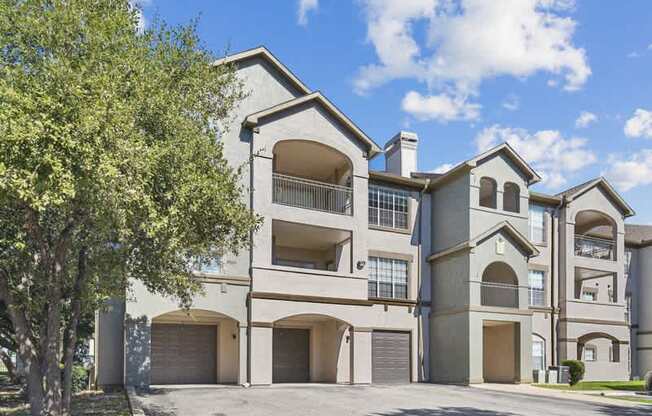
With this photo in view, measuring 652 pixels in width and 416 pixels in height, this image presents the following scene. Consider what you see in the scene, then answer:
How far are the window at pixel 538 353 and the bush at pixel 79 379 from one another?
20.8m

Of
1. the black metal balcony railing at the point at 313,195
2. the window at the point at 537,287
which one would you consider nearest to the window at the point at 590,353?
the window at the point at 537,287

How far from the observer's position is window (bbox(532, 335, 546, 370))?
2903 cm

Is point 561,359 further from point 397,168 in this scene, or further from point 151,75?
point 151,75

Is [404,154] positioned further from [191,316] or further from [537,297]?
[191,316]

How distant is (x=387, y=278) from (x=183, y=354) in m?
9.88

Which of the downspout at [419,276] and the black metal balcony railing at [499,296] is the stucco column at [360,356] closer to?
the downspout at [419,276]

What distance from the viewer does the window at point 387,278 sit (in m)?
27.0

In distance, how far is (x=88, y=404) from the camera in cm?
1703

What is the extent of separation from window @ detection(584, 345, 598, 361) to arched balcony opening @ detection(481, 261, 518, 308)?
26.3ft

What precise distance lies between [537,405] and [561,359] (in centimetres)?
1288

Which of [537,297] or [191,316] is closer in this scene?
[191,316]

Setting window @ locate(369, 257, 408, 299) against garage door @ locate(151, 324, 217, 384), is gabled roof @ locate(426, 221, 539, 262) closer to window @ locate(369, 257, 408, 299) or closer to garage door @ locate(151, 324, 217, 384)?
window @ locate(369, 257, 408, 299)

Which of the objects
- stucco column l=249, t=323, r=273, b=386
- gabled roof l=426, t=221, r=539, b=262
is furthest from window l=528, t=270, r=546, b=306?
stucco column l=249, t=323, r=273, b=386

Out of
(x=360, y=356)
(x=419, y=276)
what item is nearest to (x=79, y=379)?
(x=360, y=356)
